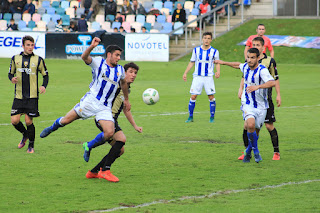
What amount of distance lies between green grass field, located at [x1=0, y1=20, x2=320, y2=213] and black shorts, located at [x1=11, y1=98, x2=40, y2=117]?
707 mm

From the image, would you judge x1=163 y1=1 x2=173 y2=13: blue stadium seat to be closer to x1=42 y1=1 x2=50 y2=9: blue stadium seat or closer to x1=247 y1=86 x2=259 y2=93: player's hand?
x1=42 y1=1 x2=50 y2=9: blue stadium seat

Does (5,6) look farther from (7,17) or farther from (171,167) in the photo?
(171,167)

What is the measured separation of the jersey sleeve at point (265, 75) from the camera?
9250 millimetres

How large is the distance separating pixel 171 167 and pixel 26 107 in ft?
9.64

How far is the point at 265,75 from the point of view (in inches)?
365

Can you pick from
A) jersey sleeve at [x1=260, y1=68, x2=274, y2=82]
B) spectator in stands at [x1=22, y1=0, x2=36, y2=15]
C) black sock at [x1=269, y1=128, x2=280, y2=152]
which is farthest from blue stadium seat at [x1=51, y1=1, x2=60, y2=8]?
jersey sleeve at [x1=260, y1=68, x2=274, y2=82]

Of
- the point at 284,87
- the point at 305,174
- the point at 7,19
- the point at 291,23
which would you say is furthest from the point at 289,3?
the point at 305,174

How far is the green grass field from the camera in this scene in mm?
7203

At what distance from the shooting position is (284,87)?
22969 mm

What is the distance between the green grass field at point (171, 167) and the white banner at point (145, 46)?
12159 millimetres

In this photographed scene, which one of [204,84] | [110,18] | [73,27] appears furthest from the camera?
[110,18]

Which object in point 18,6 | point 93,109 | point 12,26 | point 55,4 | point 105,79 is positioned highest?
point 55,4

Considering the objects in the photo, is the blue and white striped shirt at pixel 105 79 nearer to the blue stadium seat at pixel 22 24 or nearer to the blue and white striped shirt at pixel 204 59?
the blue and white striped shirt at pixel 204 59

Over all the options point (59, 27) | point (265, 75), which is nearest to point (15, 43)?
point (59, 27)
